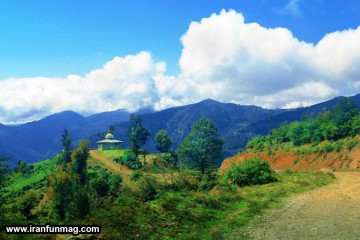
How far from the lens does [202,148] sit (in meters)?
46.0

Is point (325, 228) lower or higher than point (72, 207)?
lower

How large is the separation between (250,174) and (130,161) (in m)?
84.8

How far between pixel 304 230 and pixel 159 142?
116 meters

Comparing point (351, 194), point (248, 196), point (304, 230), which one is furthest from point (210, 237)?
point (351, 194)

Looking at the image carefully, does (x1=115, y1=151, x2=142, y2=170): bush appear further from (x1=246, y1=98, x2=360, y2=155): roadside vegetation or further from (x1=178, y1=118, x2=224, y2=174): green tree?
(x1=178, y1=118, x2=224, y2=174): green tree

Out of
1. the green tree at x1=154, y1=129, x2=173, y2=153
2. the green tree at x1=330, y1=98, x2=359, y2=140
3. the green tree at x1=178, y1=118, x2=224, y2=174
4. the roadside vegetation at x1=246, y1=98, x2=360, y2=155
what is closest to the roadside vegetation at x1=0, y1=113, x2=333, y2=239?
the green tree at x1=178, y1=118, x2=224, y2=174

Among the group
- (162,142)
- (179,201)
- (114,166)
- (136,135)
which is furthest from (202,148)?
(162,142)

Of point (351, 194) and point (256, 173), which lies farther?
point (256, 173)

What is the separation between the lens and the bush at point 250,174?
120ft

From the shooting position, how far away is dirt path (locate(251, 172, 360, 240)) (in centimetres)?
1520

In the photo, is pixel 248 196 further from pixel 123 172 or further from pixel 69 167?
pixel 123 172

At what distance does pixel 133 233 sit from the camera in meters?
14.9

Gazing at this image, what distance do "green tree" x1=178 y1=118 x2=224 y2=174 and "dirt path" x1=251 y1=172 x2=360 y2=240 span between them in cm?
2017

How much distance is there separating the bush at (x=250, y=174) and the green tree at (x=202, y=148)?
7.96 m
